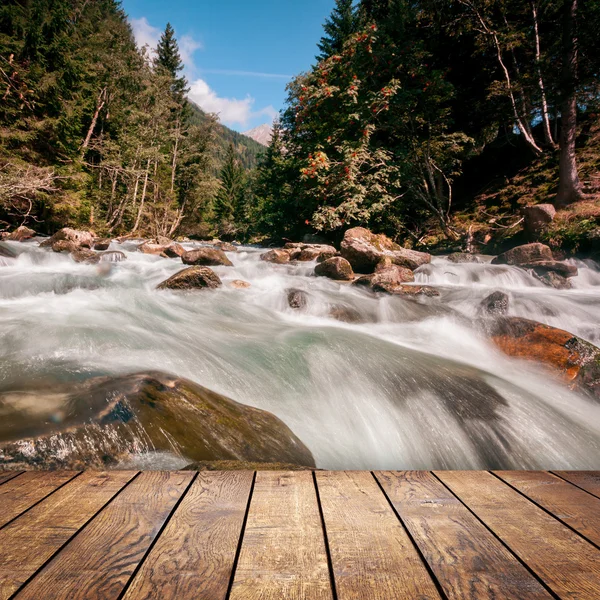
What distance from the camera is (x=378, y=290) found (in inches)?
335

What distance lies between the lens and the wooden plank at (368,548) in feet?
3.08

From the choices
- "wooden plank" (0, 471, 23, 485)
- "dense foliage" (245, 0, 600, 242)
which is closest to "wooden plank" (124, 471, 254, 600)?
"wooden plank" (0, 471, 23, 485)

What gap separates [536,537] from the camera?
122cm

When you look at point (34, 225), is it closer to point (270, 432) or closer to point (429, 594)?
point (270, 432)

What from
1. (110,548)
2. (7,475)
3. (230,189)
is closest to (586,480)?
(110,548)

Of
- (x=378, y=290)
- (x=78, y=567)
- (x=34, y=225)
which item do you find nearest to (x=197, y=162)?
(x=34, y=225)

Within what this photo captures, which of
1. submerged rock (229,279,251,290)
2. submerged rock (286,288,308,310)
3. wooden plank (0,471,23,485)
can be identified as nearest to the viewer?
wooden plank (0,471,23,485)

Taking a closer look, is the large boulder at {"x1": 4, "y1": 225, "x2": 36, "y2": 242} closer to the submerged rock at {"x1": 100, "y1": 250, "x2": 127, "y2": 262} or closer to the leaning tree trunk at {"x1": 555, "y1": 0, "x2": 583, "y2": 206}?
the submerged rock at {"x1": 100, "y1": 250, "x2": 127, "y2": 262}

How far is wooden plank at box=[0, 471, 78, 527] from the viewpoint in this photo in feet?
4.37

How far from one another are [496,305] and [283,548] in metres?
6.50

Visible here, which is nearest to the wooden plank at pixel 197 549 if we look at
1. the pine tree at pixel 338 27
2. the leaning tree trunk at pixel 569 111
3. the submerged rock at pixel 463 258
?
the submerged rock at pixel 463 258

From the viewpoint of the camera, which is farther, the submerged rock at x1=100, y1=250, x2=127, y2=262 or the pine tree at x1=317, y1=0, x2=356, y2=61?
the pine tree at x1=317, y1=0, x2=356, y2=61

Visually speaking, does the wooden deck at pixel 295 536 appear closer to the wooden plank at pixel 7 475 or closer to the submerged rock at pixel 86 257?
the wooden plank at pixel 7 475

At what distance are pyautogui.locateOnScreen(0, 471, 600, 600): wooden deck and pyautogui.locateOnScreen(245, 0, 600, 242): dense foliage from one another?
12932 millimetres
